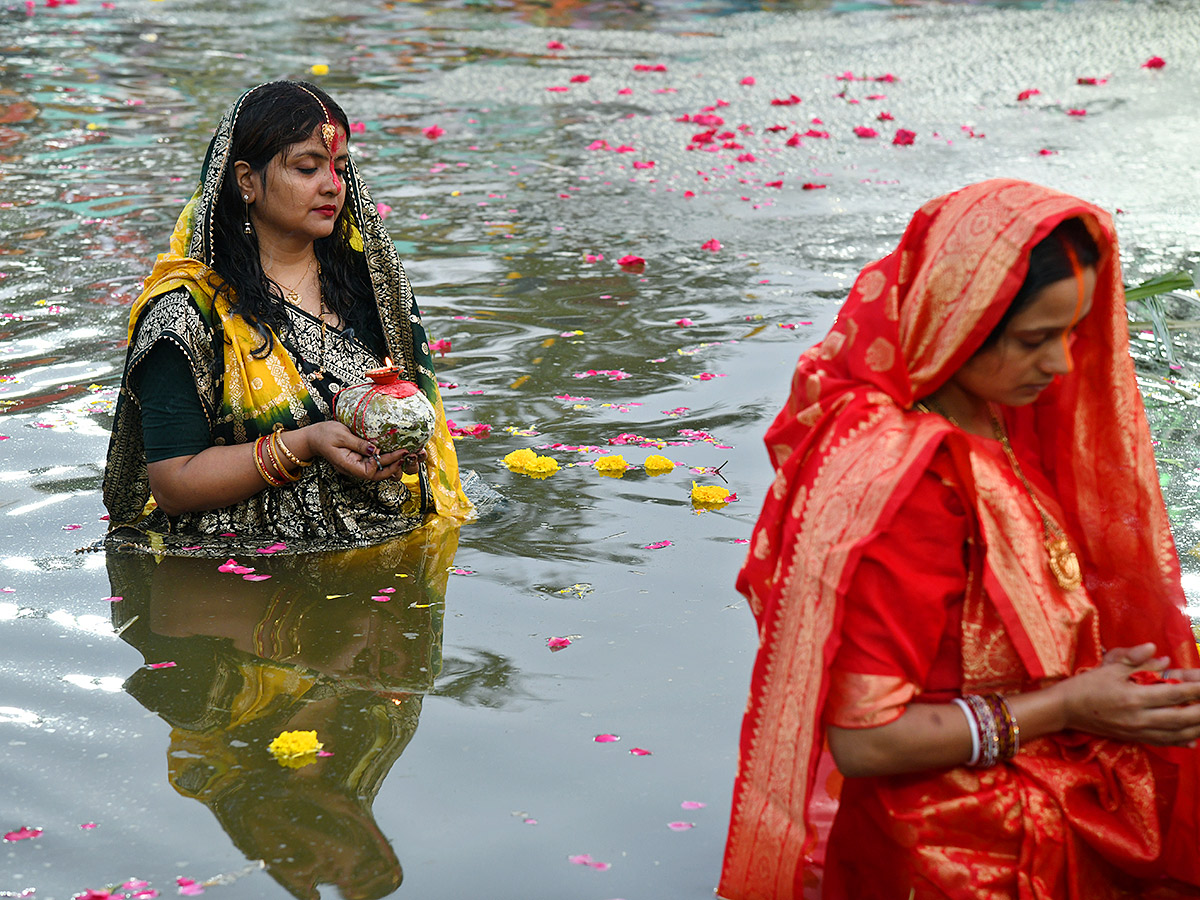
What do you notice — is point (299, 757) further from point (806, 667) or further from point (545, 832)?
point (806, 667)

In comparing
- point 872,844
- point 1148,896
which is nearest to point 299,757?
point 872,844

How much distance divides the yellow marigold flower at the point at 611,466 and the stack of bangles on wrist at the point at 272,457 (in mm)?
1207

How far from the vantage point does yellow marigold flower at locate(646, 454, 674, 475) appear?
459 cm

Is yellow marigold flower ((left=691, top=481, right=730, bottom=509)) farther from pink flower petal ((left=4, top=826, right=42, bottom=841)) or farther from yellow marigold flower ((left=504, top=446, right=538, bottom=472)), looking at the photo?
pink flower petal ((left=4, top=826, right=42, bottom=841))

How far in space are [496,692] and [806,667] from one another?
141 centimetres

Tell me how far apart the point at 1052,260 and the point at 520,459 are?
289 centimetres

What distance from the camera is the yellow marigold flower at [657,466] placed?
15.1 ft

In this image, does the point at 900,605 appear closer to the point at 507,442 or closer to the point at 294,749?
the point at 294,749

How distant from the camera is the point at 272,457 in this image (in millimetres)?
3711

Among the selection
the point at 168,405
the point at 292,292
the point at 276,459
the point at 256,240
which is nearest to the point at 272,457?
the point at 276,459

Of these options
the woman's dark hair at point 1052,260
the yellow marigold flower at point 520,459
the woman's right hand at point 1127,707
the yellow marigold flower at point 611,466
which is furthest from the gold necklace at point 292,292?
the woman's right hand at point 1127,707

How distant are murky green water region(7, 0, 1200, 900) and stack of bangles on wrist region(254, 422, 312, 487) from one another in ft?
1.04

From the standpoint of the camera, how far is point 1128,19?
1452 cm

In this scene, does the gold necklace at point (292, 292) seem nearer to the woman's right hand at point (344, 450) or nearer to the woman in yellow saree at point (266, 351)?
the woman in yellow saree at point (266, 351)
